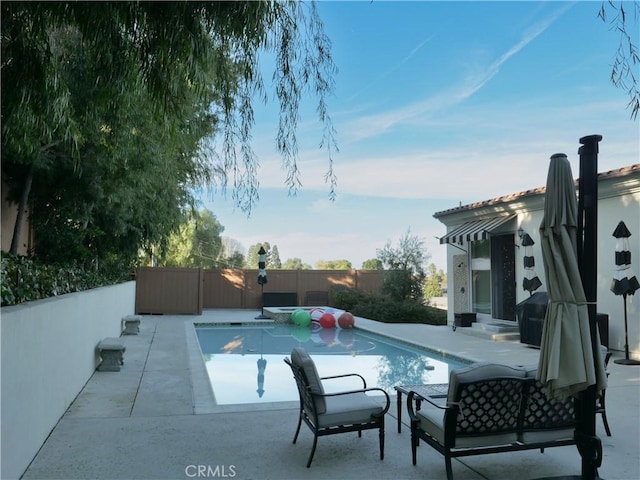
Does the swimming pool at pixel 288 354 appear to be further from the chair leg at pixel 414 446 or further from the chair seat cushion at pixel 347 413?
the chair leg at pixel 414 446

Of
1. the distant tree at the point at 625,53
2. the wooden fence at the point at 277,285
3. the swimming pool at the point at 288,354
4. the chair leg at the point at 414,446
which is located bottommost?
the swimming pool at the point at 288,354

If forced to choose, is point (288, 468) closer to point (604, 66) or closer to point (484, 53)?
point (604, 66)

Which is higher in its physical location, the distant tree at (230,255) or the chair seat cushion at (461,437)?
the distant tree at (230,255)

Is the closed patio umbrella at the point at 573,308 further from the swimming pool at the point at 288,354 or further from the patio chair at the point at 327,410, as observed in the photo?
the swimming pool at the point at 288,354

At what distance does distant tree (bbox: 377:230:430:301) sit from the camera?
19.2 meters

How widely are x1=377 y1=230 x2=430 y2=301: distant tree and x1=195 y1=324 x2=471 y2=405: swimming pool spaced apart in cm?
416

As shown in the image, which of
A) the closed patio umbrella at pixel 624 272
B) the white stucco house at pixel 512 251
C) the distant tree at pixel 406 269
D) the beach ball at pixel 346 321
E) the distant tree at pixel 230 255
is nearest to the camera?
the closed patio umbrella at pixel 624 272

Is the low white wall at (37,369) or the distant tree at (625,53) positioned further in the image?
the low white wall at (37,369)

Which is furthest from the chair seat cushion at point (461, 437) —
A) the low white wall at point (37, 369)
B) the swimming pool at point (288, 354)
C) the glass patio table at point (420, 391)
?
the swimming pool at point (288, 354)

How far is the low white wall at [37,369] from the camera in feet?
11.4

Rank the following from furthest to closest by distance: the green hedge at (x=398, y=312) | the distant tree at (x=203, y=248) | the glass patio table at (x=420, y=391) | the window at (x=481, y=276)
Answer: the distant tree at (x=203, y=248)
the green hedge at (x=398, y=312)
the window at (x=481, y=276)
the glass patio table at (x=420, y=391)

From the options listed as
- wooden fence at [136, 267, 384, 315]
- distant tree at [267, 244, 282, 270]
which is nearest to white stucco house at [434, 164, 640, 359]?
wooden fence at [136, 267, 384, 315]

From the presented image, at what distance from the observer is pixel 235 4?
2.81 meters

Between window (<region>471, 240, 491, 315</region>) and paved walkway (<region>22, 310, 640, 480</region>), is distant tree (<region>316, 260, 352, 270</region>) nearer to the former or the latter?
window (<region>471, 240, 491, 315</region>)
